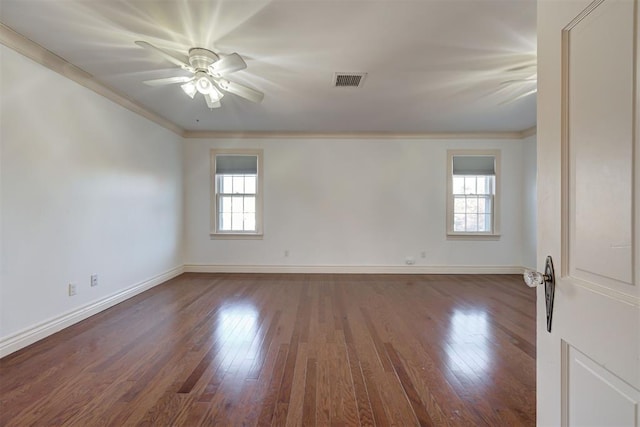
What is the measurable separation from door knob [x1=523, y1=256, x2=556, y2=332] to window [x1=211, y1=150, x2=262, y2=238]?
493cm

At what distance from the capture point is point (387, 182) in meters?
5.51

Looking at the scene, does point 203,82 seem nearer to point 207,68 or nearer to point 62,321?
point 207,68

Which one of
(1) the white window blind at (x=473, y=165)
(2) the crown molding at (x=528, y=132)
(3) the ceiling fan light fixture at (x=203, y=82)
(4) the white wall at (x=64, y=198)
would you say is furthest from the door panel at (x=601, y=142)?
(2) the crown molding at (x=528, y=132)

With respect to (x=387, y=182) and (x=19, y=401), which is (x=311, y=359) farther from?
(x=387, y=182)

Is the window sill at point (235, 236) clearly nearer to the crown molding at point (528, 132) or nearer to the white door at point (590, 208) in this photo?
the white door at point (590, 208)

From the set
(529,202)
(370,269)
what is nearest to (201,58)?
(370,269)

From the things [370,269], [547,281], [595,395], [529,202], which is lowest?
[370,269]

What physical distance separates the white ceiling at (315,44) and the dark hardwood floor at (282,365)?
2.61 meters

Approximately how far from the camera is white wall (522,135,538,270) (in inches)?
202

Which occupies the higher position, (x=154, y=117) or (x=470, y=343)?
(x=154, y=117)

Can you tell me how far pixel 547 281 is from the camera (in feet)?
2.84

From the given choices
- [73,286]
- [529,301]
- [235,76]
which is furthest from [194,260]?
[529,301]

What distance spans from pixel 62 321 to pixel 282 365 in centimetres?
233

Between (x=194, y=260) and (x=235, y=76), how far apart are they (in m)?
3.63
